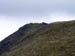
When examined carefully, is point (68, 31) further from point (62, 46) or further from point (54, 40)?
point (62, 46)

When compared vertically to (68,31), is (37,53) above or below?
below

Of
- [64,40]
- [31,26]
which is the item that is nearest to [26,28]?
[31,26]

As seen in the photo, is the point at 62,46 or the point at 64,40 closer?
the point at 62,46

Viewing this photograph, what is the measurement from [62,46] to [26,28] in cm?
9725

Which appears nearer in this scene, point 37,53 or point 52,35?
point 37,53

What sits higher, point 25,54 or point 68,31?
point 68,31

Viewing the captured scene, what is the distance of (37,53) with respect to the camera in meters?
92.6

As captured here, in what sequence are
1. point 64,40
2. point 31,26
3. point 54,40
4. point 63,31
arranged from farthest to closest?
point 31,26 → point 63,31 → point 54,40 → point 64,40

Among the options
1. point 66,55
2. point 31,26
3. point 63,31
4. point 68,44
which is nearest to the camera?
point 66,55

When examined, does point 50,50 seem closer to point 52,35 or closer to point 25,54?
point 25,54

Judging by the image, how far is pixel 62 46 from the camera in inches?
3504

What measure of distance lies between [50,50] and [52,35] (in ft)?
64.9

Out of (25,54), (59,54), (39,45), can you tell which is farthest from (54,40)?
(59,54)

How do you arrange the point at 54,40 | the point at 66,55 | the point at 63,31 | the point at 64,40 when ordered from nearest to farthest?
the point at 66,55, the point at 64,40, the point at 54,40, the point at 63,31
